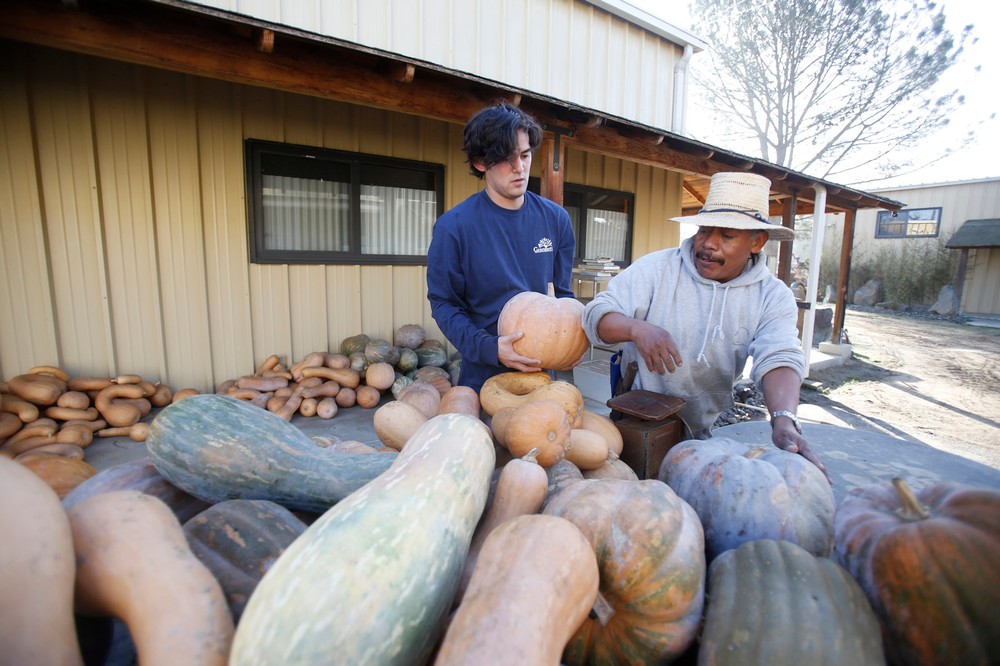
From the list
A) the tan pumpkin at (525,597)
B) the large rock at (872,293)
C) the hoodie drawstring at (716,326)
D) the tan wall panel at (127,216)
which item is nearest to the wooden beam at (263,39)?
the tan wall panel at (127,216)

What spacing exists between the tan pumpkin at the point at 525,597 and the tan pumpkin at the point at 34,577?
1.74 feet

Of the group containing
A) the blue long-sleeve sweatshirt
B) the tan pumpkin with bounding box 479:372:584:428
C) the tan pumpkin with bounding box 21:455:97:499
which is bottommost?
the tan pumpkin with bounding box 21:455:97:499

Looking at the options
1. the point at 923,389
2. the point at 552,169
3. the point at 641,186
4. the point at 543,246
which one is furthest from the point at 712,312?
the point at 923,389

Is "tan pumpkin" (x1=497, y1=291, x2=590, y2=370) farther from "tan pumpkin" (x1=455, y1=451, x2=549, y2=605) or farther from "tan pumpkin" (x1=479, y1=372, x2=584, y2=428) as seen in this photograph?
"tan pumpkin" (x1=455, y1=451, x2=549, y2=605)

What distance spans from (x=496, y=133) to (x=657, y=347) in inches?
48.5

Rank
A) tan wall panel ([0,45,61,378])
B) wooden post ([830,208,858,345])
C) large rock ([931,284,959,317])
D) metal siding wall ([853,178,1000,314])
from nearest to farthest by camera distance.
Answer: tan wall panel ([0,45,61,378]), wooden post ([830,208,858,345]), large rock ([931,284,959,317]), metal siding wall ([853,178,1000,314])

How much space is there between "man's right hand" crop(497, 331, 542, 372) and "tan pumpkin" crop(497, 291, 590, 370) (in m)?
0.02

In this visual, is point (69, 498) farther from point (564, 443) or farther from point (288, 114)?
point (288, 114)

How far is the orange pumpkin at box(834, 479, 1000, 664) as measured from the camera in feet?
2.33

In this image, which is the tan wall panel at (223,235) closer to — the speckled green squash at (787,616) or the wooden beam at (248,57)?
the wooden beam at (248,57)

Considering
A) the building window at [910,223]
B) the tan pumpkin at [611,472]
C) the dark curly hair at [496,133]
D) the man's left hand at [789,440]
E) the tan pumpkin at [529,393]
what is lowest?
the tan pumpkin at [611,472]

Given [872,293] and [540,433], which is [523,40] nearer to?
[540,433]

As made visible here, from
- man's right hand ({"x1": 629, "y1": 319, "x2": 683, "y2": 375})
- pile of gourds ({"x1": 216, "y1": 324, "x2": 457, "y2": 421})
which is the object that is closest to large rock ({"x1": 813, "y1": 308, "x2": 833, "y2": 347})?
pile of gourds ({"x1": 216, "y1": 324, "x2": 457, "y2": 421})

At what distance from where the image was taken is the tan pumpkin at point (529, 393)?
157cm
